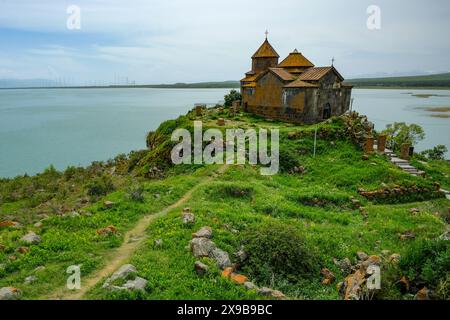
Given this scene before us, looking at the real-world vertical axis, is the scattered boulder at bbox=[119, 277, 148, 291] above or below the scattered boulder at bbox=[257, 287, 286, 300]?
above

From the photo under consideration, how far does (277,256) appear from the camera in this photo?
7957mm

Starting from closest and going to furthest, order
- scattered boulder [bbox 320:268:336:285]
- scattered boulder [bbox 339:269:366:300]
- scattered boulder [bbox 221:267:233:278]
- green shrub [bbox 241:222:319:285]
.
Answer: scattered boulder [bbox 339:269:366:300], scattered boulder [bbox 221:267:233:278], green shrub [bbox 241:222:319:285], scattered boulder [bbox 320:268:336:285]

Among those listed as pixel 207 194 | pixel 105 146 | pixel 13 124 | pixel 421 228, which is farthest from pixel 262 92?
pixel 13 124

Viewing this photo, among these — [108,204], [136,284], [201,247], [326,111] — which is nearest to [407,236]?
[201,247]

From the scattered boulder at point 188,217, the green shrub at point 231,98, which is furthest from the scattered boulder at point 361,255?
the green shrub at point 231,98

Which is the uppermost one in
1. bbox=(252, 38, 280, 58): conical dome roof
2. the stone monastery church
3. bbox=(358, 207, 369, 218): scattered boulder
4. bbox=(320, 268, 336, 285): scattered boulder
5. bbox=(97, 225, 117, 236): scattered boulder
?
bbox=(252, 38, 280, 58): conical dome roof

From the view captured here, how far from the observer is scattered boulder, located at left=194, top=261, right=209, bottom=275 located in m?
7.00

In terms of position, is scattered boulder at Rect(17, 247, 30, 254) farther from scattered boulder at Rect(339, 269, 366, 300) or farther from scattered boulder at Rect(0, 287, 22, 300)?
scattered boulder at Rect(339, 269, 366, 300)

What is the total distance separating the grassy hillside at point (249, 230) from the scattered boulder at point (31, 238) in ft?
0.39

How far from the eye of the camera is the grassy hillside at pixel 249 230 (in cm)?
677

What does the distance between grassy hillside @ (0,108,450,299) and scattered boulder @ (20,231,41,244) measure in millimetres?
120

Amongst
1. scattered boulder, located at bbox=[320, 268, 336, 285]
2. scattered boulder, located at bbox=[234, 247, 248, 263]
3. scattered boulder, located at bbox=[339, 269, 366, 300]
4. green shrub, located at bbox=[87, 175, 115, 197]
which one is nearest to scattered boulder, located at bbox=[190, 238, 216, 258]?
scattered boulder, located at bbox=[234, 247, 248, 263]

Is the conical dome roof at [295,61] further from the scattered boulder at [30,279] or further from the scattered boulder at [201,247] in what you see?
the scattered boulder at [30,279]

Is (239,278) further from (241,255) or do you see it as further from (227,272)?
(241,255)
